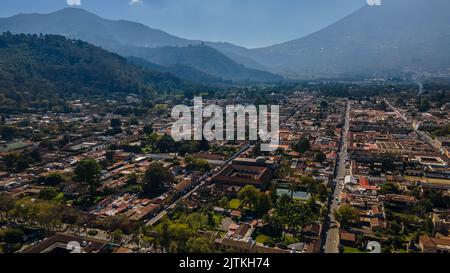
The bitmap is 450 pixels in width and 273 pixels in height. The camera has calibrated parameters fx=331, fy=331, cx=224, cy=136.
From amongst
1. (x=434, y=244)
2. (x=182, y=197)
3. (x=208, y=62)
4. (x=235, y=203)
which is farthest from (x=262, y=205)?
(x=208, y=62)

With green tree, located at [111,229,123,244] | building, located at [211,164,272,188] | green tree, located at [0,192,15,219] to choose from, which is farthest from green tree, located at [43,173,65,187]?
building, located at [211,164,272,188]

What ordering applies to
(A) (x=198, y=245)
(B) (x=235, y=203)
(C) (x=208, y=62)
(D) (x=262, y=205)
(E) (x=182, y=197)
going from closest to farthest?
1. (A) (x=198, y=245)
2. (D) (x=262, y=205)
3. (B) (x=235, y=203)
4. (E) (x=182, y=197)
5. (C) (x=208, y=62)

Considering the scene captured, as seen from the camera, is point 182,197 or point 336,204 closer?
point 336,204

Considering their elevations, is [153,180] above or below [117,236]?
above

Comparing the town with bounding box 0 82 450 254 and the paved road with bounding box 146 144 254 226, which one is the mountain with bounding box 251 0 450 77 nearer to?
the town with bounding box 0 82 450 254

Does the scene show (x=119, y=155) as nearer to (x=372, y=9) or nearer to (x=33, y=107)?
(x=33, y=107)

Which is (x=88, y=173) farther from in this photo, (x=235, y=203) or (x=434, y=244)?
(x=434, y=244)

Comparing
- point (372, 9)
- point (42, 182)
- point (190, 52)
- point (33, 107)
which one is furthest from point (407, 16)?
point (42, 182)
